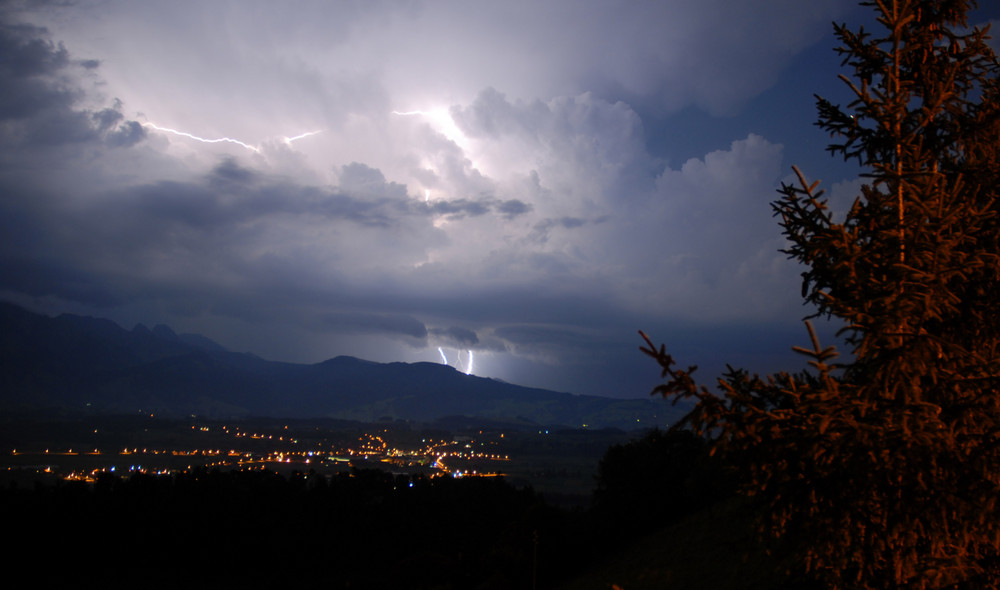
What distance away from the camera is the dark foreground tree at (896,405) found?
5.55 metres

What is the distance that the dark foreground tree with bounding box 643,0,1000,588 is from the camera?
18.2 feet

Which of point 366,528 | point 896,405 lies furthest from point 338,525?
point 896,405

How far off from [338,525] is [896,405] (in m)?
68.5

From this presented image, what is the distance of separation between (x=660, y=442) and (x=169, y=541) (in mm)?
52131

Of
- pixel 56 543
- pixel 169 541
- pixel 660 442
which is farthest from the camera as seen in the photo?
pixel 169 541

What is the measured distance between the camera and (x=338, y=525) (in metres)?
64.7

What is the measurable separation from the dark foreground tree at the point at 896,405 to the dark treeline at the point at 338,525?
34.1m

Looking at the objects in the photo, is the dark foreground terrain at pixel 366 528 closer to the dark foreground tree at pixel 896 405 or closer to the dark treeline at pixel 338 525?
the dark treeline at pixel 338 525

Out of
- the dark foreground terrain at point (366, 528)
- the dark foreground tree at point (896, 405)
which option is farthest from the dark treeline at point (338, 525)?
the dark foreground tree at point (896, 405)

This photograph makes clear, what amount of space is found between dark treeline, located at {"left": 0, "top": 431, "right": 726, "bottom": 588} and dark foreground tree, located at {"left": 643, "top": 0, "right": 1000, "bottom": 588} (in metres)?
34.1

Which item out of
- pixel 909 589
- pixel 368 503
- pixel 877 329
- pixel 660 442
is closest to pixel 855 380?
pixel 877 329

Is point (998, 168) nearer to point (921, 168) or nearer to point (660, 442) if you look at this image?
point (921, 168)

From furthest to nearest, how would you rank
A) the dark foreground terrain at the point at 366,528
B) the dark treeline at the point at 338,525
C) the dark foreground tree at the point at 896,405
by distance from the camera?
the dark treeline at the point at 338,525 < the dark foreground terrain at the point at 366,528 < the dark foreground tree at the point at 896,405

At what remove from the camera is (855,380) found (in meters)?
6.65
